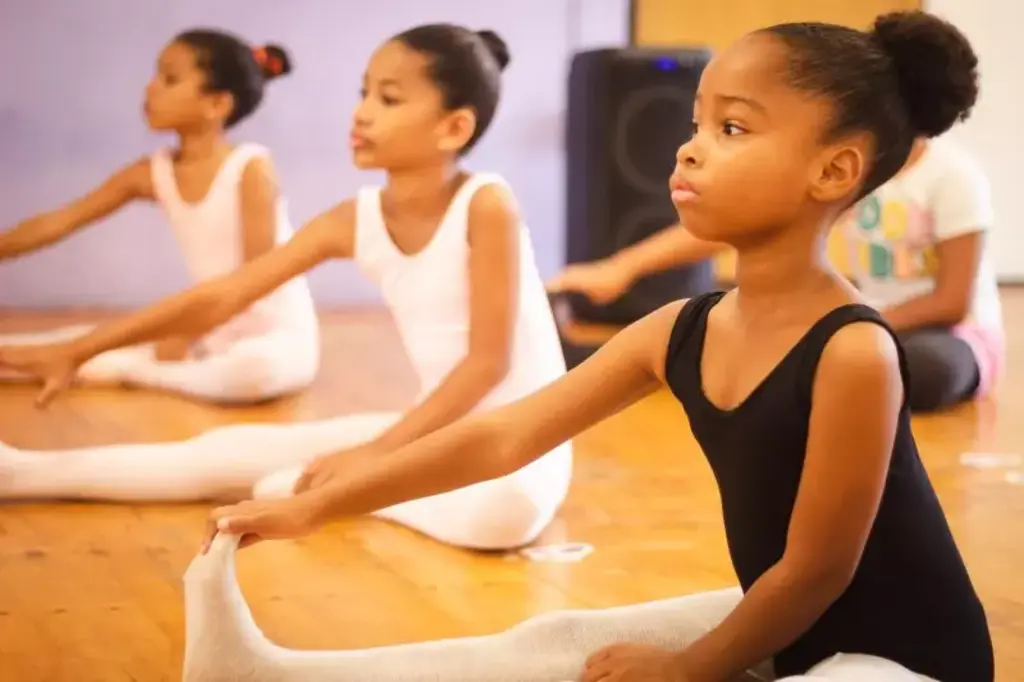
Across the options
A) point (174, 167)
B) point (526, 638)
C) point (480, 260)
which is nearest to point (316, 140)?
point (174, 167)

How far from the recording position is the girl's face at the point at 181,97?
8.94 feet

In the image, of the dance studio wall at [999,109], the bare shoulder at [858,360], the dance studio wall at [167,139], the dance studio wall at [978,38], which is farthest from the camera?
the dance studio wall at [999,109]

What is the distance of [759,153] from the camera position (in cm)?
105

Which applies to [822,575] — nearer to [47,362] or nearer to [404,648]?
[404,648]

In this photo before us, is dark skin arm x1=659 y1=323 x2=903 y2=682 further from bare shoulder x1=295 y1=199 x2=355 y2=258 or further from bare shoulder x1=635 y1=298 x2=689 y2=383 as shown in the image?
bare shoulder x1=295 y1=199 x2=355 y2=258

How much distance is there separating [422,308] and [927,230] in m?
1.16

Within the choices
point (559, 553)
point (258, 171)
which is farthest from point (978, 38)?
point (559, 553)

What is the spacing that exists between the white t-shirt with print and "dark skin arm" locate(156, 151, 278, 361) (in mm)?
1101

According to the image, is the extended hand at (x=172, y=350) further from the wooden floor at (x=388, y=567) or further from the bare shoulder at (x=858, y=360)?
the bare shoulder at (x=858, y=360)

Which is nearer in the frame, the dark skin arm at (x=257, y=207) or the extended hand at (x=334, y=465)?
the extended hand at (x=334, y=465)

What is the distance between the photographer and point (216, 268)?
2.80m

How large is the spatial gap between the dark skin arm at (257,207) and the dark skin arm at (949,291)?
3.81 ft

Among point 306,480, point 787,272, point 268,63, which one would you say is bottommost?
point 306,480

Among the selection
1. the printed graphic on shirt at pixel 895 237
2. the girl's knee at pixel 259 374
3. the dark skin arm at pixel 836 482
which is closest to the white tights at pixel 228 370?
the girl's knee at pixel 259 374
